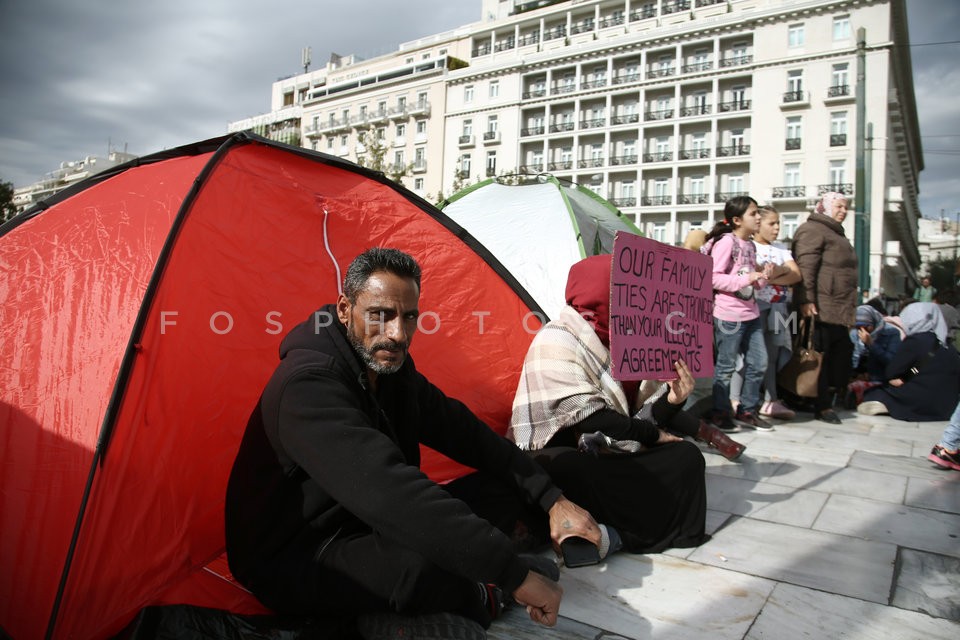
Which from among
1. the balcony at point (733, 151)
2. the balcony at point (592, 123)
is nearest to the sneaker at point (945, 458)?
the balcony at point (733, 151)

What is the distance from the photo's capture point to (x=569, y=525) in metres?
2.04

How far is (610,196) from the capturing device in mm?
41000

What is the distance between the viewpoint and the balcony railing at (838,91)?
3216cm

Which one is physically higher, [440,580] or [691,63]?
[691,63]

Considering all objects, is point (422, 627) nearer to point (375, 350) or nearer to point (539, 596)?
point (539, 596)

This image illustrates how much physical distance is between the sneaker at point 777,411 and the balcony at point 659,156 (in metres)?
35.8

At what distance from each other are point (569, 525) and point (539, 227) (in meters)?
4.15

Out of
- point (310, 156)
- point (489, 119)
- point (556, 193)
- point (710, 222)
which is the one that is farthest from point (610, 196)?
point (310, 156)

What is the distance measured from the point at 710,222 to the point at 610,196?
6.95 meters

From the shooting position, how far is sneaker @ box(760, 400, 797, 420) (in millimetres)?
5457

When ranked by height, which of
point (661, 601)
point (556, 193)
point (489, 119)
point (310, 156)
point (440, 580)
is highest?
point (489, 119)

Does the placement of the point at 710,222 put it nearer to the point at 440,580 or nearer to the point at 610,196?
the point at 610,196

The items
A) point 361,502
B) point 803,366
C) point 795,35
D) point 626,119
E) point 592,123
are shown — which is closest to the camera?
point 361,502

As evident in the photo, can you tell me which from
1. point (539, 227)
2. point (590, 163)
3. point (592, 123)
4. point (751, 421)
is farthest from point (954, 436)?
point (592, 123)
